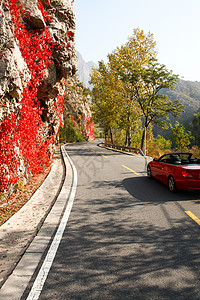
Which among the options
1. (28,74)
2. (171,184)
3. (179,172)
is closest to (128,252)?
(179,172)

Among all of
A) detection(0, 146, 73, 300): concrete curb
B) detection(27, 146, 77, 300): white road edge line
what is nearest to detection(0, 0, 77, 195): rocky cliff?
detection(0, 146, 73, 300): concrete curb

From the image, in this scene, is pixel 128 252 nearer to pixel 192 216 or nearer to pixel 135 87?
pixel 192 216

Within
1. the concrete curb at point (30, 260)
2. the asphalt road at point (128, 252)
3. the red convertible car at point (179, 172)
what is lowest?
the asphalt road at point (128, 252)

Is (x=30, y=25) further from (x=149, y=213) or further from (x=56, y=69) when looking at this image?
(x=149, y=213)

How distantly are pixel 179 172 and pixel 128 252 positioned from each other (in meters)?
3.85

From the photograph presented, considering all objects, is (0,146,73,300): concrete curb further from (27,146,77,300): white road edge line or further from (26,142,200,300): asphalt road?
(26,142,200,300): asphalt road

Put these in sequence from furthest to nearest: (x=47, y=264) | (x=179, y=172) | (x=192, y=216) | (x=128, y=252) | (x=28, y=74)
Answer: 1. (x=28, y=74)
2. (x=179, y=172)
3. (x=192, y=216)
4. (x=128, y=252)
5. (x=47, y=264)

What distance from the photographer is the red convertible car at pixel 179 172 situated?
618 cm

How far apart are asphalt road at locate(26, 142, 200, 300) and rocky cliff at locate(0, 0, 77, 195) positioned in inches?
109

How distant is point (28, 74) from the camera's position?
7609 millimetres

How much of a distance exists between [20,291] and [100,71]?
33.6 meters

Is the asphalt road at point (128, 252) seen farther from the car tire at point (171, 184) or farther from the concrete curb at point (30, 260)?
the car tire at point (171, 184)

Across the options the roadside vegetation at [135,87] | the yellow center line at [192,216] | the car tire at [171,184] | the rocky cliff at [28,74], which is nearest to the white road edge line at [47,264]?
the rocky cliff at [28,74]

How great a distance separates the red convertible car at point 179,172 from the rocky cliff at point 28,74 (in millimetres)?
5106
